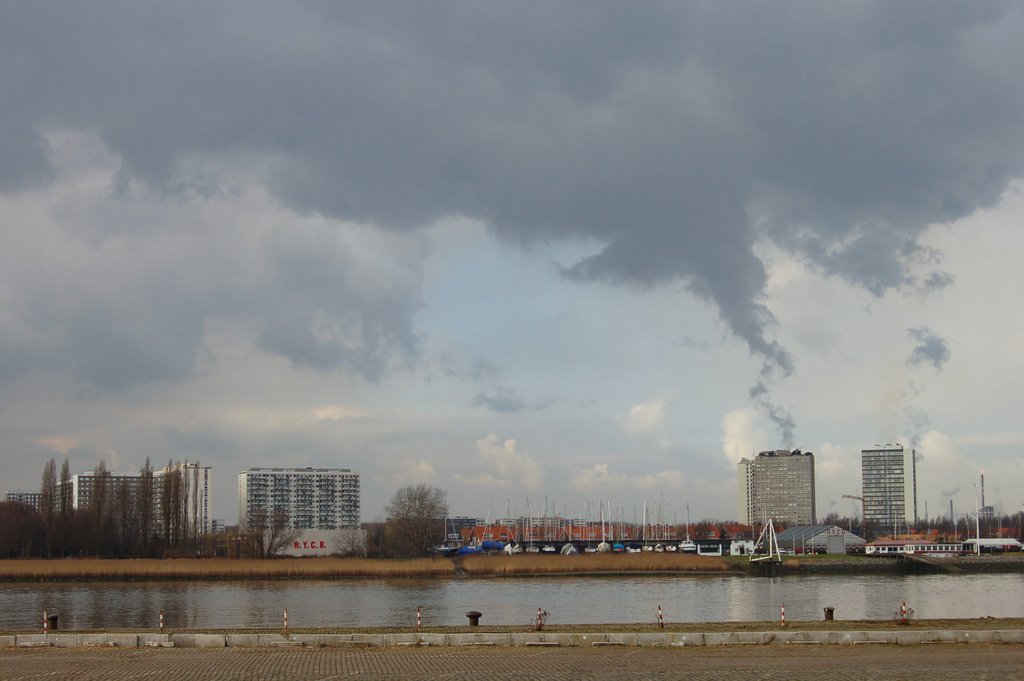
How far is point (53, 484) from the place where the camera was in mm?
143250

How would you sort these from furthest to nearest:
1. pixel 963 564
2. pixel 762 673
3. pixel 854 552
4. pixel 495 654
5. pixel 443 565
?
pixel 854 552, pixel 963 564, pixel 443 565, pixel 495 654, pixel 762 673

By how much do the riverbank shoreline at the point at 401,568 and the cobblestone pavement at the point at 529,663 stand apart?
73.7 metres

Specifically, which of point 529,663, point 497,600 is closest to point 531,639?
point 529,663

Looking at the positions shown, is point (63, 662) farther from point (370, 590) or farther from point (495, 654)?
point (370, 590)

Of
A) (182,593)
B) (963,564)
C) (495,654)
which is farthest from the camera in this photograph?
(963,564)

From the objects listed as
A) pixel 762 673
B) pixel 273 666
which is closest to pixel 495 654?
pixel 273 666

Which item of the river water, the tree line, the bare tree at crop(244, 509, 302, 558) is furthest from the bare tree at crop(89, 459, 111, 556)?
the river water

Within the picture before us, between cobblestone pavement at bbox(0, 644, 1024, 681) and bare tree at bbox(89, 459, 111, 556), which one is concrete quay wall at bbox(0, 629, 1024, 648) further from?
bare tree at bbox(89, 459, 111, 556)

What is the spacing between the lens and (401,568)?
10931 centimetres

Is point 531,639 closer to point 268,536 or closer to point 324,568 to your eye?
point 324,568

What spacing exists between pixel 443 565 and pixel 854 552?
7359 centimetres

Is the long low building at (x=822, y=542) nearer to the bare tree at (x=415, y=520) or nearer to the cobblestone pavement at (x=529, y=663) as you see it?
the bare tree at (x=415, y=520)

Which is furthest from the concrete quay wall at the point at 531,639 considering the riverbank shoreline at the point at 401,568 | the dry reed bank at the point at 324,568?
the dry reed bank at the point at 324,568

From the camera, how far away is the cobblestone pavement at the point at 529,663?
88.3ft
